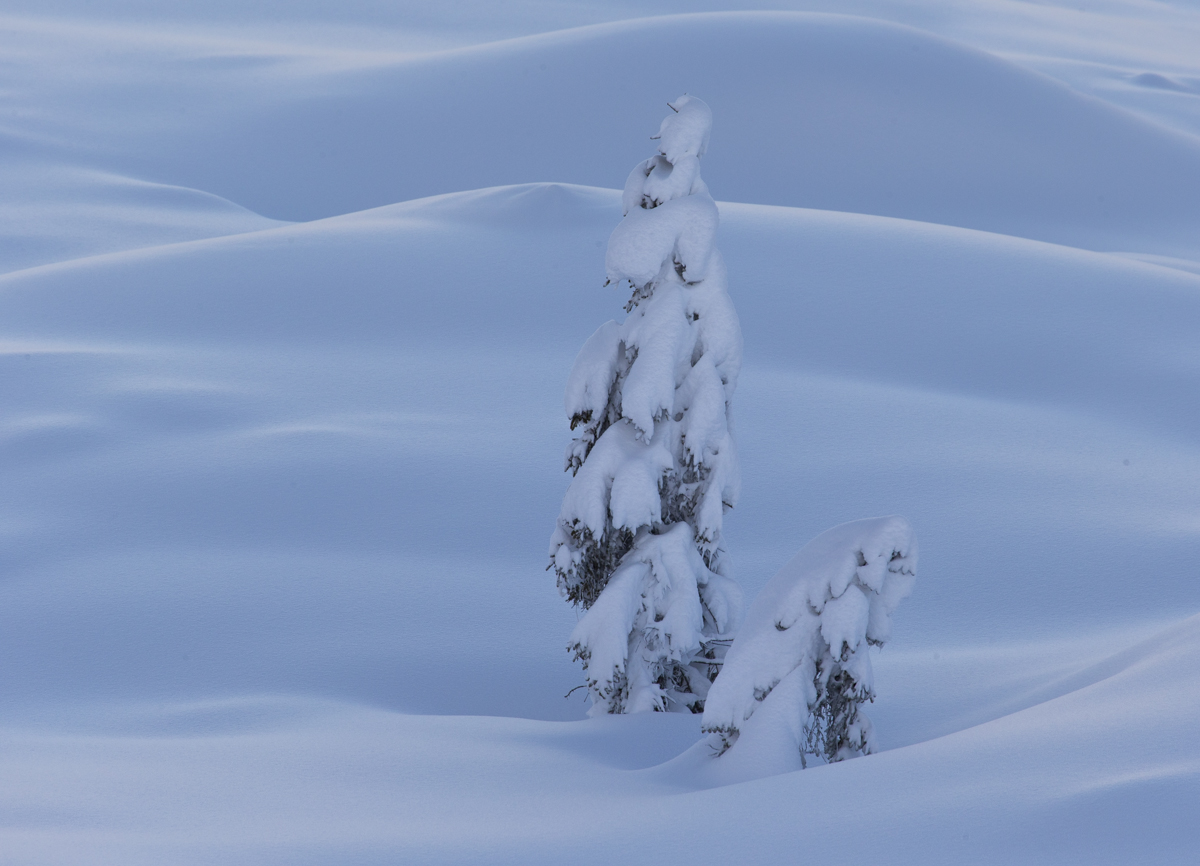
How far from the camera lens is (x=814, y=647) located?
19.8ft

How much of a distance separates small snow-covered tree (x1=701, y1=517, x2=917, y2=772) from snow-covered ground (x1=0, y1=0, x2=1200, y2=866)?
17.7 inches

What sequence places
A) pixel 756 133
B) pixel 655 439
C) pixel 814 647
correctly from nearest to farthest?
pixel 814 647, pixel 655 439, pixel 756 133

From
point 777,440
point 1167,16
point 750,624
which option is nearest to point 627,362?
point 750,624

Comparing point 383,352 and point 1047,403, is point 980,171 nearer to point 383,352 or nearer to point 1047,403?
point 1047,403

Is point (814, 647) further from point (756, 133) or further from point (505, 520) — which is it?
point (756, 133)

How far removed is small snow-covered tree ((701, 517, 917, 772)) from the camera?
5871 millimetres

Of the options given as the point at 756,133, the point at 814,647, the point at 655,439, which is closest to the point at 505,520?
the point at 655,439

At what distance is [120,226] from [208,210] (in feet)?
8.53

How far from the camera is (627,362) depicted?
7.42 meters

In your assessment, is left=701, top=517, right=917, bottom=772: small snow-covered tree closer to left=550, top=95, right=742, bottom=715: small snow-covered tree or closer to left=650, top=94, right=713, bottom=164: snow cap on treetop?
left=550, top=95, right=742, bottom=715: small snow-covered tree

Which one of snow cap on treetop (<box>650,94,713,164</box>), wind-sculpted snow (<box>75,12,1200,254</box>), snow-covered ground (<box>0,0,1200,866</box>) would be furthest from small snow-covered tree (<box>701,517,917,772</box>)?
wind-sculpted snow (<box>75,12,1200,254</box>)

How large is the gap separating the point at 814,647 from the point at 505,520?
5.51 m

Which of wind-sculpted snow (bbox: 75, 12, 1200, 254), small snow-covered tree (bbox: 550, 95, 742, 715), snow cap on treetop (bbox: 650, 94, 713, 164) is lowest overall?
small snow-covered tree (bbox: 550, 95, 742, 715)

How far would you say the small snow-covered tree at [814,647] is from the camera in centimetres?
587
